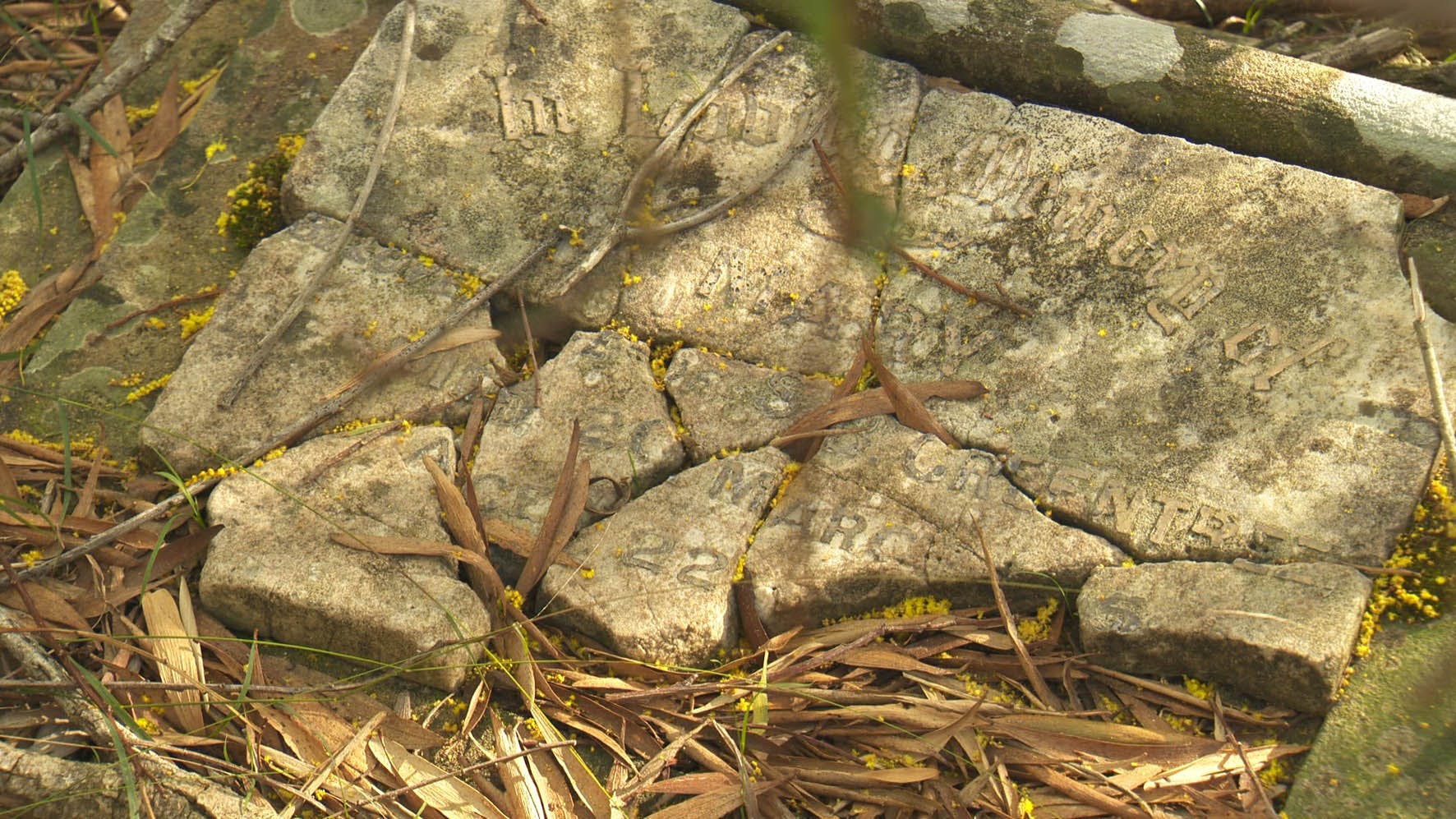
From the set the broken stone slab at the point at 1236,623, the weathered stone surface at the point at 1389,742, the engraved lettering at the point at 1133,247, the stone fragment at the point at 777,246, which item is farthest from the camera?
the stone fragment at the point at 777,246

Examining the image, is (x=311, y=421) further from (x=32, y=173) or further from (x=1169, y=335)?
(x=1169, y=335)

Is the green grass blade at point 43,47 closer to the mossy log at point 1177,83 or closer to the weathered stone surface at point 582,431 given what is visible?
the weathered stone surface at point 582,431

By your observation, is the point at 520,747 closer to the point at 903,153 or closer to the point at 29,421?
the point at 29,421

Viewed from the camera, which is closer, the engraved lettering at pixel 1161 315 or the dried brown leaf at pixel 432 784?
the dried brown leaf at pixel 432 784

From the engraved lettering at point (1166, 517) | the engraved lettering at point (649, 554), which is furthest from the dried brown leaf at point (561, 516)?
the engraved lettering at point (1166, 517)

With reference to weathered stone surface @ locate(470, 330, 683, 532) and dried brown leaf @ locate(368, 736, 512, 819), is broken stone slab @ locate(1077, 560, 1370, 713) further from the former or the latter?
dried brown leaf @ locate(368, 736, 512, 819)

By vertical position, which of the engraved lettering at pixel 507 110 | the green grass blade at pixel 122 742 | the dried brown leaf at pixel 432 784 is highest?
the engraved lettering at pixel 507 110
